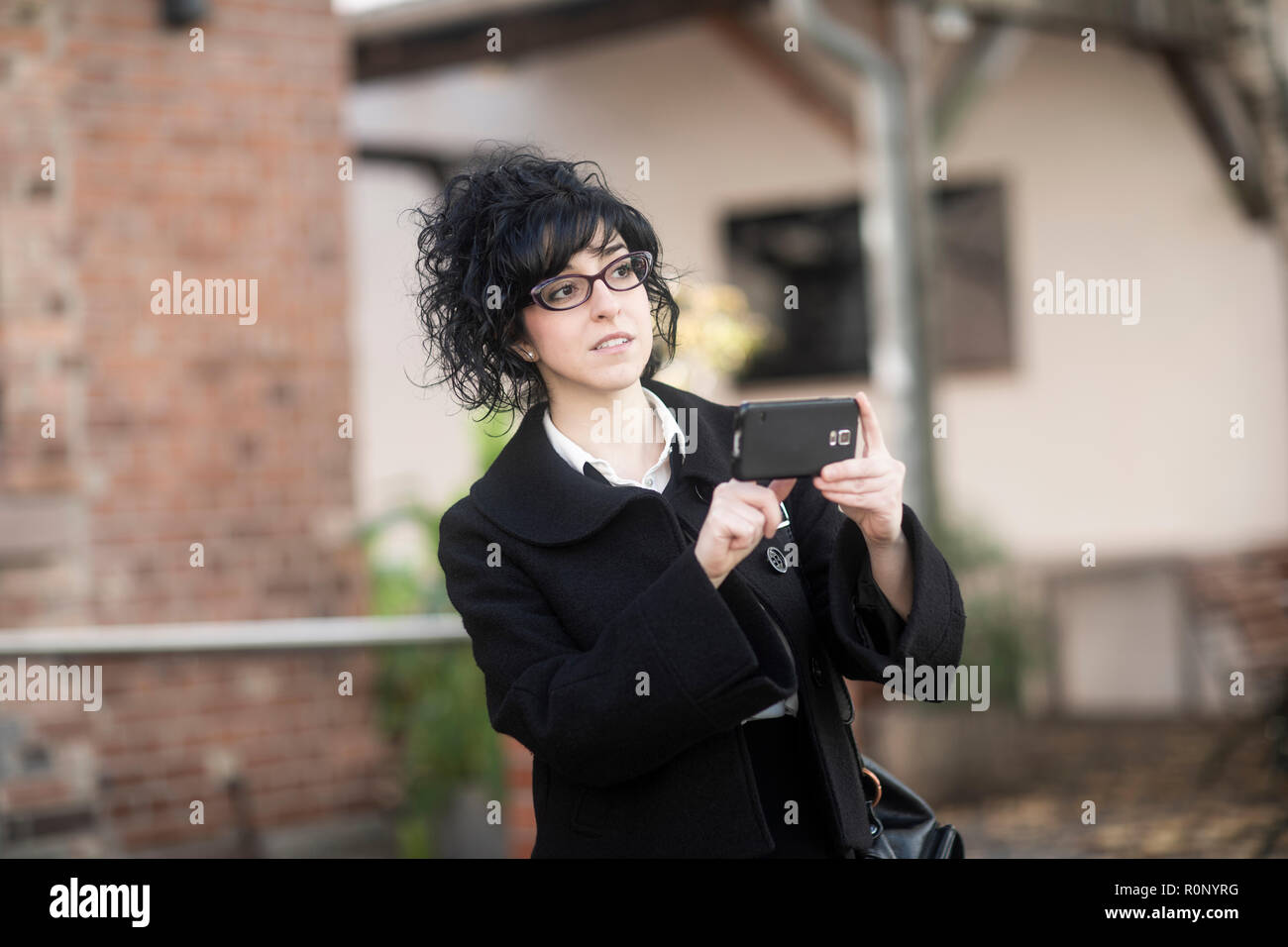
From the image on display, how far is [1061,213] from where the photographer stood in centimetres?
754

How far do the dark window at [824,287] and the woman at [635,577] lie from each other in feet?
20.1

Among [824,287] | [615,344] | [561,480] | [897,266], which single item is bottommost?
[561,480]

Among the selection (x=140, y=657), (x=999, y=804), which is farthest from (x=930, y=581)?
(x=999, y=804)

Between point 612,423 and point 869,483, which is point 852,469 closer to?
point 869,483

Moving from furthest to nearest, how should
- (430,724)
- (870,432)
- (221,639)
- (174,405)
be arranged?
(430,724)
(174,405)
(221,639)
(870,432)

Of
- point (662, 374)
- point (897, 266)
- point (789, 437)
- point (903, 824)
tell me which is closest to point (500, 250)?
point (789, 437)

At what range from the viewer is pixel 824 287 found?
8.00 meters

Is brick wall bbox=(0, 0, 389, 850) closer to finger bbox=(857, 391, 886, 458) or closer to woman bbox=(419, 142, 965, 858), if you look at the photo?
woman bbox=(419, 142, 965, 858)

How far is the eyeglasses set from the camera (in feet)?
5.45

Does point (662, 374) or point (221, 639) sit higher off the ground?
point (662, 374)

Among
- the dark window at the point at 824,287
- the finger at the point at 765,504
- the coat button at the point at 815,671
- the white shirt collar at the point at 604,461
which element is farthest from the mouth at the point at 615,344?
the dark window at the point at 824,287

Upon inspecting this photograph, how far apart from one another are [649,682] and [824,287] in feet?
21.9
